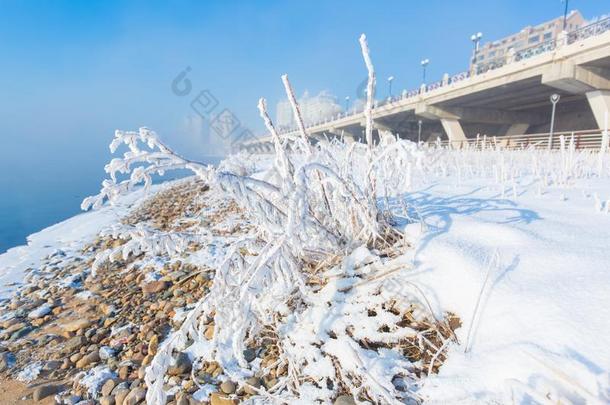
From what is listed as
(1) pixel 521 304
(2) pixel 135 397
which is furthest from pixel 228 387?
(1) pixel 521 304

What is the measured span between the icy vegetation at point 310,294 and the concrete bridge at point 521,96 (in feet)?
15.8

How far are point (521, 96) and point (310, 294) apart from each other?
80.2ft

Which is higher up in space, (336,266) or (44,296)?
(336,266)

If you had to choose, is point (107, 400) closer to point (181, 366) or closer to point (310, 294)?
point (181, 366)

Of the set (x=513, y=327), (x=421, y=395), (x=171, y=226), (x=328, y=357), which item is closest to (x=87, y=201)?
(x=328, y=357)

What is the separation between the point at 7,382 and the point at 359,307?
7.92 ft

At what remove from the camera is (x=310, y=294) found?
170cm

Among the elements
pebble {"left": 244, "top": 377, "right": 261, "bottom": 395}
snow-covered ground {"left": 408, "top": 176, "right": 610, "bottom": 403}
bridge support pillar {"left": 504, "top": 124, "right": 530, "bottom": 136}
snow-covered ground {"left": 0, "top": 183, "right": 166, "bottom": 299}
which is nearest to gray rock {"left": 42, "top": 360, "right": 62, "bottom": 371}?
snow-covered ground {"left": 0, "top": 183, "right": 166, "bottom": 299}

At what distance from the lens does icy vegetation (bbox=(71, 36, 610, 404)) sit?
1225 mm

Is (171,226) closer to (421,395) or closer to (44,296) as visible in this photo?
(44,296)

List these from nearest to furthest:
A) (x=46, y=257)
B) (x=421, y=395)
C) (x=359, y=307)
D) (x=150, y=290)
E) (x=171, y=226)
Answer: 1. (x=421, y=395)
2. (x=359, y=307)
3. (x=150, y=290)
4. (x=46, y=257)
5. (x=171, y=226)

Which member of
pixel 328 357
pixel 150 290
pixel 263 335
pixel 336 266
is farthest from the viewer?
pixel 150 290

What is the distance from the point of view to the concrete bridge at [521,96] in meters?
13.4

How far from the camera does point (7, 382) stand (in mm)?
1957
